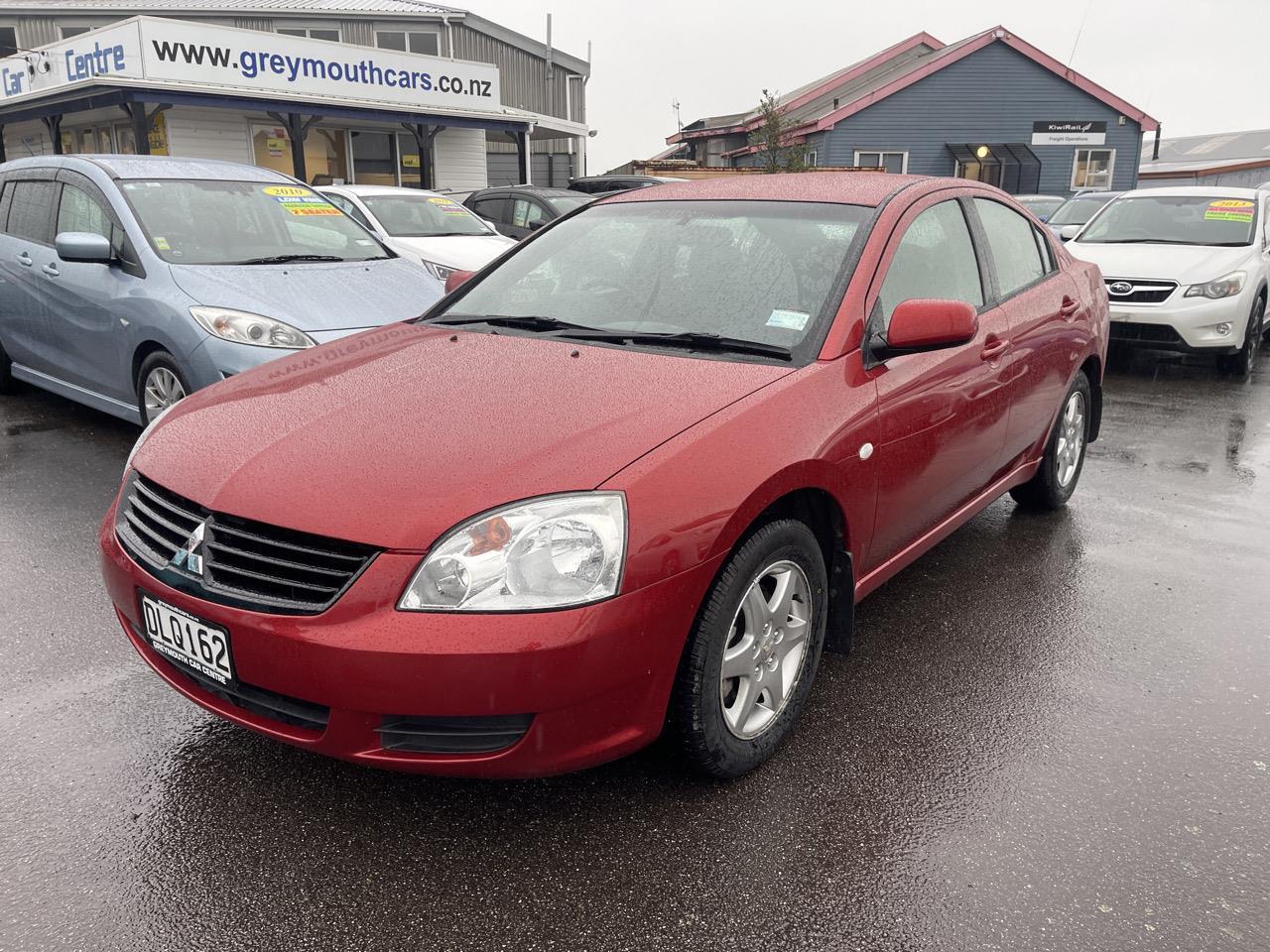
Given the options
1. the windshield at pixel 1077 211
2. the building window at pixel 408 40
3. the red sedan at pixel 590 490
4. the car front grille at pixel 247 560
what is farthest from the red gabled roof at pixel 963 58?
the car front grille at pixel 247 560

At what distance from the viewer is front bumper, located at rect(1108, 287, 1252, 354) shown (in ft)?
27.0

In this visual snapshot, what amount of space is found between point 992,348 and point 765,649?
166 centimetres

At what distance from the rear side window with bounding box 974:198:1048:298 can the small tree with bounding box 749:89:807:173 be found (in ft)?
74.0

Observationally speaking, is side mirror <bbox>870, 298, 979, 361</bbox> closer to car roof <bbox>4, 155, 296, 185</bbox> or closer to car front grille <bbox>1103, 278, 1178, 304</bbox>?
car roof <bbox>4, 155, 296, 185</bbox>

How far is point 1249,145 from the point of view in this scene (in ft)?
170

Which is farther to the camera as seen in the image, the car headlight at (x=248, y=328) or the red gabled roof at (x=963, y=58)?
the red gabled roof at (x=963, y=58)

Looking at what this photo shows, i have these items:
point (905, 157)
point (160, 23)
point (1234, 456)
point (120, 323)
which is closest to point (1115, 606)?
point (1234, 456)

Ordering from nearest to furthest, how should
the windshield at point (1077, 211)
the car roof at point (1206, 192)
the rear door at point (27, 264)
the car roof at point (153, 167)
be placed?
the car roof at point (153, 167)
the rear door at point (27, 264)
the car roof at point (1206, 192)
the windshield at point (1077, 211)

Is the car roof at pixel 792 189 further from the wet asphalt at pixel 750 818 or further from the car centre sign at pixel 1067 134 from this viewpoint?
the car centre sign at pixel 1067 134

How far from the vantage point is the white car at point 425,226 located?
30.4 feet

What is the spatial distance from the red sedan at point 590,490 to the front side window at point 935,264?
0.05ft

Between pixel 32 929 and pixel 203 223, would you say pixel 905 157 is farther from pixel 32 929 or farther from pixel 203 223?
pixel 32 929

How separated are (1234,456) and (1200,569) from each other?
7.69 ft

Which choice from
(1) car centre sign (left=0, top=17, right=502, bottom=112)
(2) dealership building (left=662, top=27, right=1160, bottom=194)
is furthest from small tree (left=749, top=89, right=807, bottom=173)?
(1) car centre sign (left=0, top=17, right=502, bottom=112)
